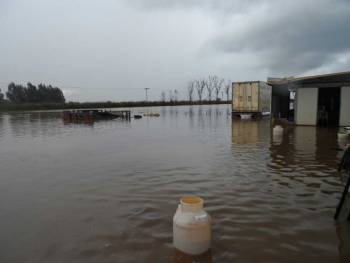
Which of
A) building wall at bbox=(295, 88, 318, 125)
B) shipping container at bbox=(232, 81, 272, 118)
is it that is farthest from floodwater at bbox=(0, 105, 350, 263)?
shipping container at bbox=(232, 81, 272, 118)

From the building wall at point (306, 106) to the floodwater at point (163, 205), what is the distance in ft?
30.0

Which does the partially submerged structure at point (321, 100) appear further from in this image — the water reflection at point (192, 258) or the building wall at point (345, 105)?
the water reflection at point (192, 258)

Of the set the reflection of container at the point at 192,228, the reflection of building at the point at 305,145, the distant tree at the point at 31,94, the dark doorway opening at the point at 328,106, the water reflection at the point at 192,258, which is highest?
the distant tree at the point at 31,94

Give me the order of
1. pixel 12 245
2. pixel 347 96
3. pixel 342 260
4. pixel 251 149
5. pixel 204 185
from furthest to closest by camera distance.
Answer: pixel 347 96
pixel 251 149
pixel 204 185
pixel 12 245
pixel 342 260

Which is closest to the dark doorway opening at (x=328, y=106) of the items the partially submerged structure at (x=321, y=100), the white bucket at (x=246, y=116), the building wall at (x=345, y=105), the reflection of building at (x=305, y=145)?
the partially submerged structure at (x=321, y=100)

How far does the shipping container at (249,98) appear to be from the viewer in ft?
93.5

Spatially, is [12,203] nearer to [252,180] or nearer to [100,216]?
[100,216]

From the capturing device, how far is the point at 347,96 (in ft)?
56.9

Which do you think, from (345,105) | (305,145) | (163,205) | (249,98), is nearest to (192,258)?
(163,205)

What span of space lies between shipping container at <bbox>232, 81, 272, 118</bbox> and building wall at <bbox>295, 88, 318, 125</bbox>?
30.2 feet

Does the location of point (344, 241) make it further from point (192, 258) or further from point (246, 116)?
point (246, 116)

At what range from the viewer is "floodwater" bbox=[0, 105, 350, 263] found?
3934mm

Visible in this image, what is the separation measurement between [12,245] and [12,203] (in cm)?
194

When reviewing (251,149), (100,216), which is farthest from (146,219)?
(251,149)
